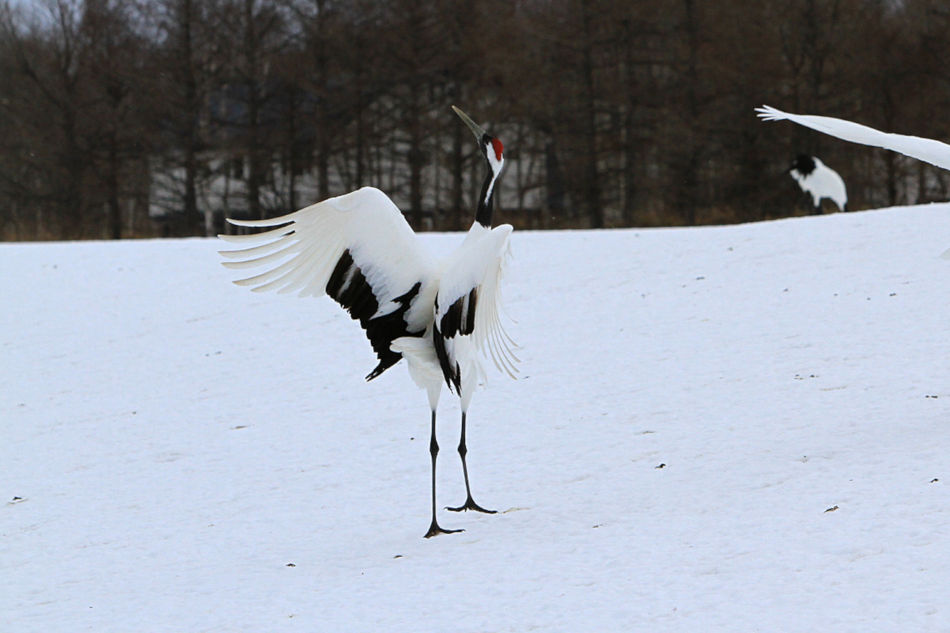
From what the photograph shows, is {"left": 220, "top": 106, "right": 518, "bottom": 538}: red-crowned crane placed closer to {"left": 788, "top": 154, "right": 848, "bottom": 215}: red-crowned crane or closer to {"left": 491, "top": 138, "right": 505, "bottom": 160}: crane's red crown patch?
{"left": 491, "top": 138, "right": 505, "bottom": 160}: crane's red crown patch

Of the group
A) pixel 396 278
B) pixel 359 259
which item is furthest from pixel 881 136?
pixel 359 259

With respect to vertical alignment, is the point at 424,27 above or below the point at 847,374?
above

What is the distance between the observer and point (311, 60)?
33562mm

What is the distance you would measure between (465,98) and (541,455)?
27389 mm

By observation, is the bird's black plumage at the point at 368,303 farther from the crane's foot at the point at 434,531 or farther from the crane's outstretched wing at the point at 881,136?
the crane's outstretched wing at the point at 881,136

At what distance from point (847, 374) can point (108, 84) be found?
3015 cm

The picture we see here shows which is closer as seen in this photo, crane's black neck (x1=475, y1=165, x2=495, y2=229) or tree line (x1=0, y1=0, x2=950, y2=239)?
crane's black neck (x1=475, y1=165, x2=495, y2=229)

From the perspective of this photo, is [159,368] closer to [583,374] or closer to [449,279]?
[583,374]

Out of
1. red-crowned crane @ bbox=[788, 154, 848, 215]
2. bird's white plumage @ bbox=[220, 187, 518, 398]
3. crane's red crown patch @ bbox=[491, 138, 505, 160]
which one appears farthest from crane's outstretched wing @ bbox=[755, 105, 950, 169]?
red-crowned crane @ bbox=[788, 154, 848, 215]

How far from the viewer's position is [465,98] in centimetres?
3362

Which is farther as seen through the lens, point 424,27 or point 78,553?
point 424,27

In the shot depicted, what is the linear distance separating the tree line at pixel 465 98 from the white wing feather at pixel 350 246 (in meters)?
23.5

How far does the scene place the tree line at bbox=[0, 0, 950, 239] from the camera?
30562 millimetres

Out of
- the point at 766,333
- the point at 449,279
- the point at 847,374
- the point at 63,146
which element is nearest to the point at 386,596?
the point at 449,279
